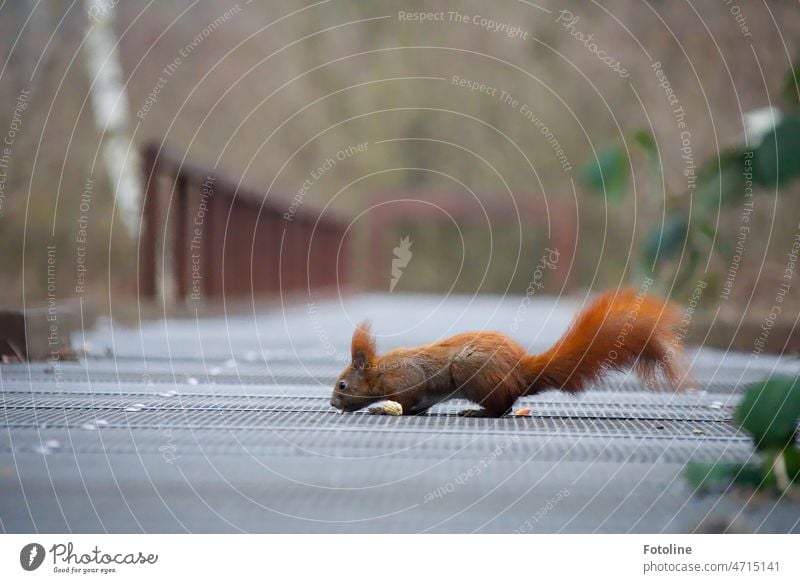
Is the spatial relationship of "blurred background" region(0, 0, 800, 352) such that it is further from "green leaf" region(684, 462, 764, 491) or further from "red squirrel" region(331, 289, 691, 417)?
"green leaf" region(684, 462, 764, 491)

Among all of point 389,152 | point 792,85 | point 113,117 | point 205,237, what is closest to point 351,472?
point 792,85

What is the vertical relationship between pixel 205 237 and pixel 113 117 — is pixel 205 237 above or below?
below

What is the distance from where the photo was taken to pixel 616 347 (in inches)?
65.0

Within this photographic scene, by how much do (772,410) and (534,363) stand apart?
1.57 feet

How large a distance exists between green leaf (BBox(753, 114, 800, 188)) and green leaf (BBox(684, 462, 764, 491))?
0.72 metres

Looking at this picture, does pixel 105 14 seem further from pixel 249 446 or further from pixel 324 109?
pixel 324 109

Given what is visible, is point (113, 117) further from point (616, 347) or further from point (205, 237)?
point (616, 347)

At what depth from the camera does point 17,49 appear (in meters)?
3.68

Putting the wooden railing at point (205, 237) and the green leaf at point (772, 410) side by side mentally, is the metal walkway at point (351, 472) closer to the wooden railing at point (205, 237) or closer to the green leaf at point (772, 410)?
the green leaf at point (772, 410)

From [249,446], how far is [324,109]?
9.97 m

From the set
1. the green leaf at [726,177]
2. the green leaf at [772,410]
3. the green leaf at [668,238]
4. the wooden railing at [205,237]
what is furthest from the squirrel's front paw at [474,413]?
the wooden railing at [205,237]

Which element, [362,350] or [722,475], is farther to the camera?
[362,350]

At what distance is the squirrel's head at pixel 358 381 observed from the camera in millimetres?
1814
